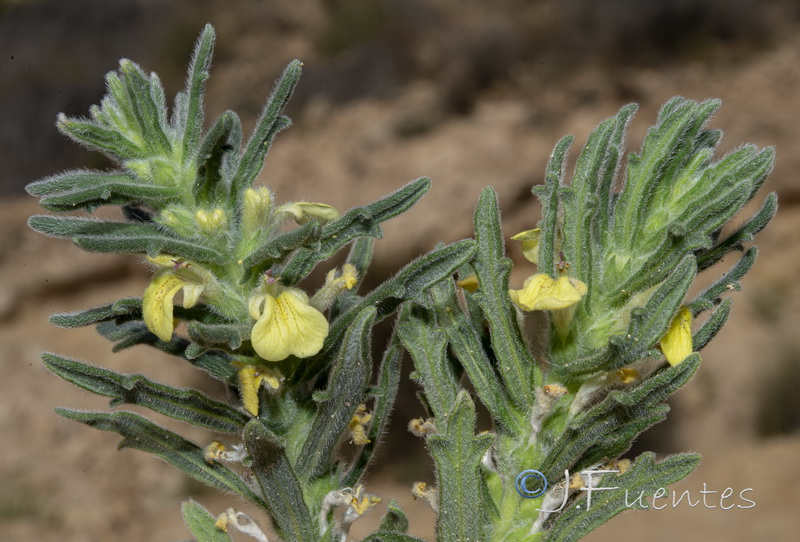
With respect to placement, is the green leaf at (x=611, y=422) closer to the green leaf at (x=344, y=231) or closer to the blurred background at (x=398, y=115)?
the green leaf at (x=344, y=231)

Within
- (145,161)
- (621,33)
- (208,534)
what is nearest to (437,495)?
(208,534)

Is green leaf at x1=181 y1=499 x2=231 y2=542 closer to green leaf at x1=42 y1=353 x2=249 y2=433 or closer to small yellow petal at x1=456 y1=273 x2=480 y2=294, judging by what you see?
green leaf at x1=42 y1=353 x2=249 y2=433

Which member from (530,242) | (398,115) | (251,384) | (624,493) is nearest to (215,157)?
(251,384)

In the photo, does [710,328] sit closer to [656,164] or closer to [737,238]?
[737,238]

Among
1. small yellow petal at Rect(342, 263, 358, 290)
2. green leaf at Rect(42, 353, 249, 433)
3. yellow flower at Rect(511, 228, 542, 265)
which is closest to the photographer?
green leaf at Rect(42, 353, 249, 433)

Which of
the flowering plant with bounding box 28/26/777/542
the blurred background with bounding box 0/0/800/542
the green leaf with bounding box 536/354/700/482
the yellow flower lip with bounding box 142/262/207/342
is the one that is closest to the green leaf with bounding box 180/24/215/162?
the flowering plant with bounding box 28/26/777/542

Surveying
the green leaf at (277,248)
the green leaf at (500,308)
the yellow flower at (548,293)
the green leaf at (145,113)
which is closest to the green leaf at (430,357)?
the green leaf at (500,308)

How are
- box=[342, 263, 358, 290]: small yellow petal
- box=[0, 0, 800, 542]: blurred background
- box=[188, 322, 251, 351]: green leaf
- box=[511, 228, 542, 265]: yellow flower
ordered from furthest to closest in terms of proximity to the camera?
1. box=[0, 0, 800, 542]: blurred background
2. box=[511, 228, 542, 265]: yellow flower
3. box=[342, 263, 358, 290]: small yellow petal
4. box=[188, 322, 251, 351]: green leaf
